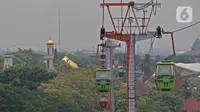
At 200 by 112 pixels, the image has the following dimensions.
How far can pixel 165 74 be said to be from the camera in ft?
60.3

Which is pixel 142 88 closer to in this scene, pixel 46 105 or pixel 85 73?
pixel 85 73

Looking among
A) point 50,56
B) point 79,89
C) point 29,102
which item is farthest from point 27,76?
point 50,56

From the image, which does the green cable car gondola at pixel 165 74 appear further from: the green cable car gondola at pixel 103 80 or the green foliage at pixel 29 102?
the green foliage at pixel 29 102

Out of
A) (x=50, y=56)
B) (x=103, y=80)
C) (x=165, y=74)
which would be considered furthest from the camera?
(x=50, y=56)

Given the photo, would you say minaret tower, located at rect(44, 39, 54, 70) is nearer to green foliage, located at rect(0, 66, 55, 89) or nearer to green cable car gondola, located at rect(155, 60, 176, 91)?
green foliage, located at rect(0, 66, 55, 89)

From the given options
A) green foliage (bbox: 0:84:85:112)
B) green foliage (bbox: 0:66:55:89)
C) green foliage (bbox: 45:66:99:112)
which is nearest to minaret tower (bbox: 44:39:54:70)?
green foliage (bbox: 0:66:55:89)

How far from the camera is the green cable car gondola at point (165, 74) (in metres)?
18.4

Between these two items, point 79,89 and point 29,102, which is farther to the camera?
point 79,89

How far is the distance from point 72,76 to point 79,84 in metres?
2.77

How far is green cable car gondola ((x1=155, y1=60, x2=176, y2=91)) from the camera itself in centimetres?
1839

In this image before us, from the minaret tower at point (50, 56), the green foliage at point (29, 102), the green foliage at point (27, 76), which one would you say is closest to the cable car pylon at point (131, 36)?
the green foliage at point (29, 102)

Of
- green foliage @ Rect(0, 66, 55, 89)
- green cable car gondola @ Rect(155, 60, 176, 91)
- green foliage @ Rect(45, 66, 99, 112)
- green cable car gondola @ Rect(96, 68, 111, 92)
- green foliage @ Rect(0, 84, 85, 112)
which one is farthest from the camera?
green foliage @ Rect(0, 66, 55, 89)

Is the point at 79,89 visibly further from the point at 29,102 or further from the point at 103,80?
the point at 103,80

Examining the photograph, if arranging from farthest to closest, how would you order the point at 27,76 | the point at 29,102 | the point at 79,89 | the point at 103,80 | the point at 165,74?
the point at 27,76 < the point at 79,89 < the point at 29,102 < the point at 103,80 < the point at 165,74
